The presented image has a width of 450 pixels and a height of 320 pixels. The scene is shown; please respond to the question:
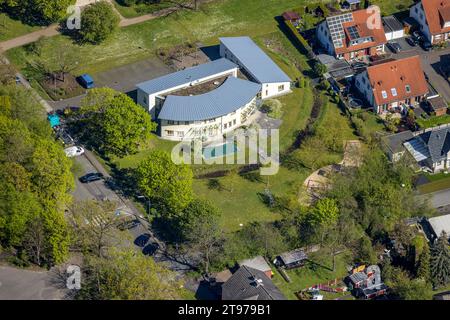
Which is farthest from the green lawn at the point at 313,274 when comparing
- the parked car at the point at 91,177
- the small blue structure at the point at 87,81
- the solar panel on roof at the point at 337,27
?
the small blue structure at the point at 87,81

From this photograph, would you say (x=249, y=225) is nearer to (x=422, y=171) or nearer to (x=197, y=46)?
(x=422, y=171)

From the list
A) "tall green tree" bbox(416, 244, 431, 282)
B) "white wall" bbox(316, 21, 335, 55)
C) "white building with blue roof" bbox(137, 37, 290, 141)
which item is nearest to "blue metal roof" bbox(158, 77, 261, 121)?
"white building with blue roof" bbox(137, 37, 290, 141)

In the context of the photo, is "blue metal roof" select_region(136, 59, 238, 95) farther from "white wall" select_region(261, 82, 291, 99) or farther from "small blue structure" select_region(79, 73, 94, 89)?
"small blue structure" select_region(79, 73, 94, 89)

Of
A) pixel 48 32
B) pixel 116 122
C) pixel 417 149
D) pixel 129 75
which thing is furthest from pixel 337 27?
pixel 48 32

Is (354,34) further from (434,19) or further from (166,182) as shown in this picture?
(166,182)

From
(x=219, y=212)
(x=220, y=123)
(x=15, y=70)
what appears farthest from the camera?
(x=15, y=70)

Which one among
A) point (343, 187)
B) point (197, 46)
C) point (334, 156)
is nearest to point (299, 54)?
point (197, 46)
